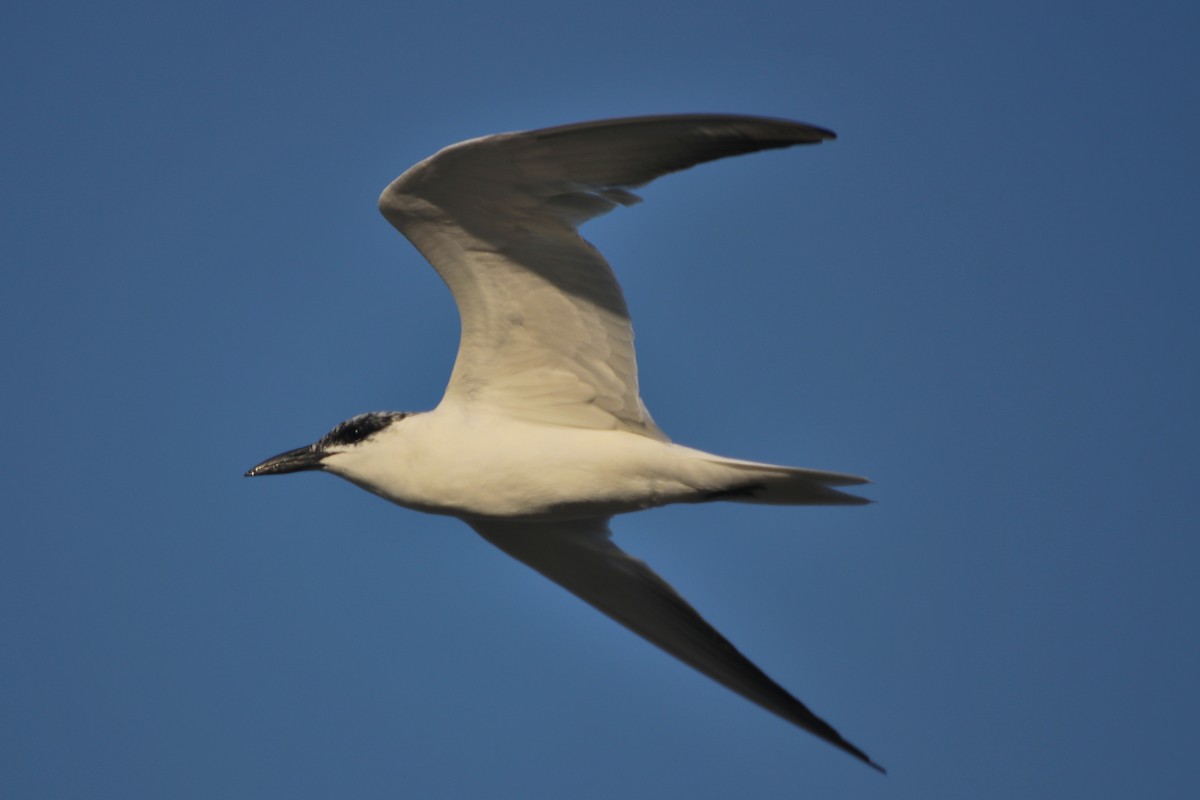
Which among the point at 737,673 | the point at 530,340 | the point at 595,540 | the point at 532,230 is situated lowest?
the point at 737,673

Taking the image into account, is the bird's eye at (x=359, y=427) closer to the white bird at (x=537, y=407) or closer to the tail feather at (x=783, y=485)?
the white bird at (x=537, y=407)

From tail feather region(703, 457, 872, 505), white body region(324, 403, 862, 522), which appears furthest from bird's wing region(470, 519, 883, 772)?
tail feather region(703, 457, 872, 505)

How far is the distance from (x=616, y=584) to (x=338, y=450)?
6.56 feet

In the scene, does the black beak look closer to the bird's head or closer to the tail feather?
the bird's head

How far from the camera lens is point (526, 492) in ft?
29.5

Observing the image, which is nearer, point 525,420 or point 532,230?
point 532,230

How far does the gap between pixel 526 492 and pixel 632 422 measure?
2.62 ft

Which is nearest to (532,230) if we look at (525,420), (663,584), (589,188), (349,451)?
(589,188)

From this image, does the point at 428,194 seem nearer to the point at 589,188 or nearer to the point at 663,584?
the point at 589,188

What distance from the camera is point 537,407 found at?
930 cm

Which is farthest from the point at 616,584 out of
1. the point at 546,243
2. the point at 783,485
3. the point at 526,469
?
the point at 546,243

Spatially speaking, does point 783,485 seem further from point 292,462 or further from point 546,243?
point 292,462

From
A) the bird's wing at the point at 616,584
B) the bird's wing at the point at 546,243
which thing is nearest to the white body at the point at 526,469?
the bird's wing at the point at 546,243

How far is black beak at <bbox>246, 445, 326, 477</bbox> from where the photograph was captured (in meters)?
9.66
